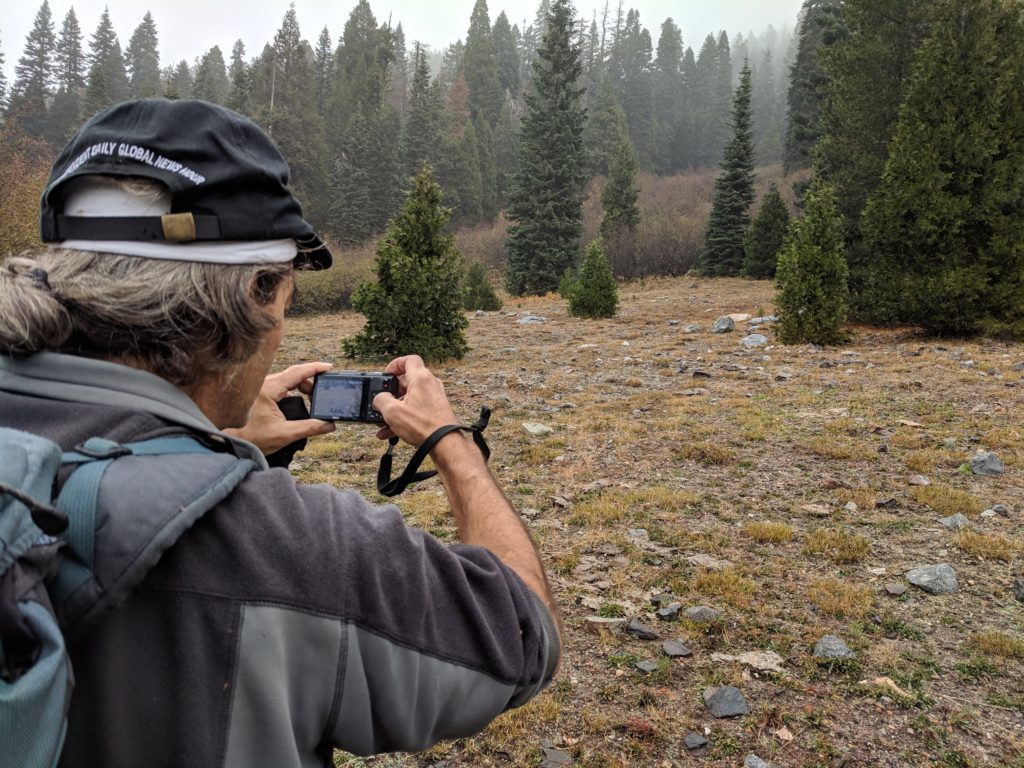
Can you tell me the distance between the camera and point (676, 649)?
10.5ft

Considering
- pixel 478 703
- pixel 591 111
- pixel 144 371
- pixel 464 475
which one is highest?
pixel 591 111

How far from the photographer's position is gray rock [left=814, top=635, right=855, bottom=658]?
3.11m

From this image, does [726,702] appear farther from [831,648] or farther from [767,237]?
[767,237]

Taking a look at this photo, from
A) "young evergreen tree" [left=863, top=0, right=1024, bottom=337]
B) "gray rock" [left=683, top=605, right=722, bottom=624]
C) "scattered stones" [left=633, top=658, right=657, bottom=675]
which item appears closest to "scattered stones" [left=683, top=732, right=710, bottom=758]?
"scattered stones" [left=633, top=658, right=657, bottom=675]

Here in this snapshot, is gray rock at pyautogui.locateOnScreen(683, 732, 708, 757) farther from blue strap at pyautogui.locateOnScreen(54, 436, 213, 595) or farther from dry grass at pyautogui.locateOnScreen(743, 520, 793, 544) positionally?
blue strap at pyautogui.locateOnScreen(54, 436, 213, 595)

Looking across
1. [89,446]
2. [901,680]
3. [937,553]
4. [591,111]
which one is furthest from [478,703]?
[591,111]

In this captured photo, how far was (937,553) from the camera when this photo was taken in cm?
408

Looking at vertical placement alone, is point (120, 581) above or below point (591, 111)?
below

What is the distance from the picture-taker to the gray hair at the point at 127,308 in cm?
97

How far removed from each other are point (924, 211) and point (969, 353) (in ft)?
9.99

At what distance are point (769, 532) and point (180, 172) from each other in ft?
13.9

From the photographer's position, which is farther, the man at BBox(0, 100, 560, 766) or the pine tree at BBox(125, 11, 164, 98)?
the pine tree at BBox(125, 11, 164, 98)

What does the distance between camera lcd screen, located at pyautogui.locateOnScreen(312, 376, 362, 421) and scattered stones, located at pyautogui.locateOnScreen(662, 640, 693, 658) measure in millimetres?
2169

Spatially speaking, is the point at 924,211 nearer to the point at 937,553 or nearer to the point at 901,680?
the point at 937,553
